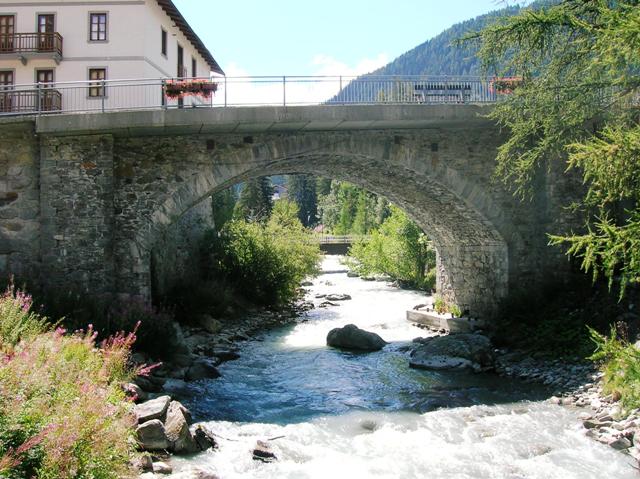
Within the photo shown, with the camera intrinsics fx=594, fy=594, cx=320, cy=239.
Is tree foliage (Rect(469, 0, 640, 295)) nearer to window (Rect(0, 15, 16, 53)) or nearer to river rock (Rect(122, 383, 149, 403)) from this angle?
river rock (Rect(122, 383, 149, 403))

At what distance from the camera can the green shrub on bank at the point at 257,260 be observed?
18.8m

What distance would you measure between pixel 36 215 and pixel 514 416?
9739mm

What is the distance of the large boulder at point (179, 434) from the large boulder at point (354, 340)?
7193 millimetres

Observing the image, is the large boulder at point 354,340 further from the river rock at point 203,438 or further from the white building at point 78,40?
the white building at point 78,40

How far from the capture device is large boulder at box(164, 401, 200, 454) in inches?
284

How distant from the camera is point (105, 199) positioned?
39.4 ft

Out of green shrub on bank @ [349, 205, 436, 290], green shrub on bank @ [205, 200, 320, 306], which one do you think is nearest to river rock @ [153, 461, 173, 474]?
green shrub on bank @ [205, 200, 320, 306]

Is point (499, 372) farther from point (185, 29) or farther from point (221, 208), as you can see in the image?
point (185, 29)

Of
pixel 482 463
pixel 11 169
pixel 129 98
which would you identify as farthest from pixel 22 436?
pixel 129 98

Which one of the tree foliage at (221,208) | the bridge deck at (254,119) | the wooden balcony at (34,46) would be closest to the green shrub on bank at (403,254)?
the tree foliage at (221,208)

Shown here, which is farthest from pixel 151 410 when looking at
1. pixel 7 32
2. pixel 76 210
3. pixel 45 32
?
pixel 7 32

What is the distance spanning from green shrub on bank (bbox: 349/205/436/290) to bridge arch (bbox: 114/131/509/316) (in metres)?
9.35

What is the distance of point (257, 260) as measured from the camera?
19328 millimetres

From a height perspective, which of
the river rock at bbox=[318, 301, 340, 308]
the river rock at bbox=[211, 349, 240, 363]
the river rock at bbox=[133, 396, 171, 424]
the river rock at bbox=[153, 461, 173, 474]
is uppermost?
A: the river rock at bbox=[133, 396, 171, 424]
